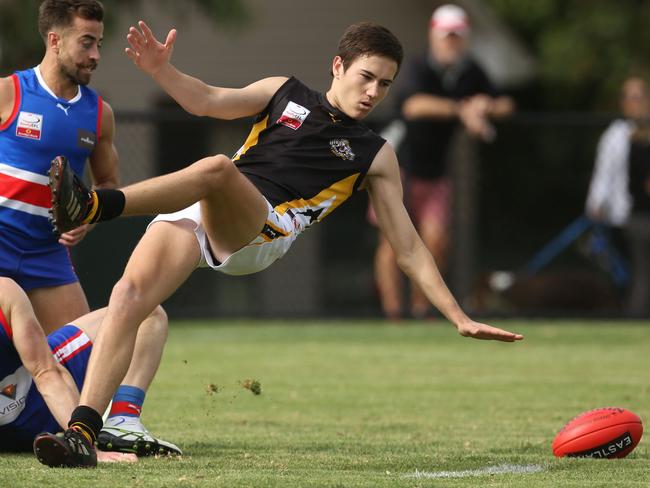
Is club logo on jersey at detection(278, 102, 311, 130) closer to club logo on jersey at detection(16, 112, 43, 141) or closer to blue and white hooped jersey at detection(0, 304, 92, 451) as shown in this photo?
club logo on jersey at detection(16, 112, 43, 141)

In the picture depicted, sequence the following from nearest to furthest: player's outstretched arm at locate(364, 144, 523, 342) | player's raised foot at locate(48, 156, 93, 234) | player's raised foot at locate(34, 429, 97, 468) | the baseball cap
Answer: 1. player's raised foot at locate(48, 156, 93, 234)
2. player's raised foot at locate(34, 429, 97, 468)
3. player's outstretched arm at locate(364, 144, 523, 342)
4. the baseball cap

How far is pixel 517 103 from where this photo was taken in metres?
24.3

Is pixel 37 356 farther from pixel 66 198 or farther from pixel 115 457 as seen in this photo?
pixel 66 198

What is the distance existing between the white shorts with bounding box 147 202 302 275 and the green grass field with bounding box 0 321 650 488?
683 mm

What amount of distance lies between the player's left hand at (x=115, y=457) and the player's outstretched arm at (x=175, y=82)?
153 cm

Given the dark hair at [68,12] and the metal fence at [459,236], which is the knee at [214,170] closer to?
the dark hair at [68,12]

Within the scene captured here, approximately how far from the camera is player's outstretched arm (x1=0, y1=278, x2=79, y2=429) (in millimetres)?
5660

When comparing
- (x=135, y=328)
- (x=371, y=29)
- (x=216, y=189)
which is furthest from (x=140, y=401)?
(x=371, y=29)

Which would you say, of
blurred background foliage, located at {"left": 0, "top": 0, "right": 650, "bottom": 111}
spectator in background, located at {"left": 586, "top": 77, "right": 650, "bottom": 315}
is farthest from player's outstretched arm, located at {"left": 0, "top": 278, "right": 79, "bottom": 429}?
blurred background foliage, located at {"left": 0, "top": 0, "right": 650, "bottom": 111}

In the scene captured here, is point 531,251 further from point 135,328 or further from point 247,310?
point 135,328

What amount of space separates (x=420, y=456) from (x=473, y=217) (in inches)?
379

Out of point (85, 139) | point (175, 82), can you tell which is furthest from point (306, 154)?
point (85, 139)

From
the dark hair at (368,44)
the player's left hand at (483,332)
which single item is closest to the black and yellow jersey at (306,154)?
the dark hair at (368,44)

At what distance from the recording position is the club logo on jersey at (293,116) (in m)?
6.25
